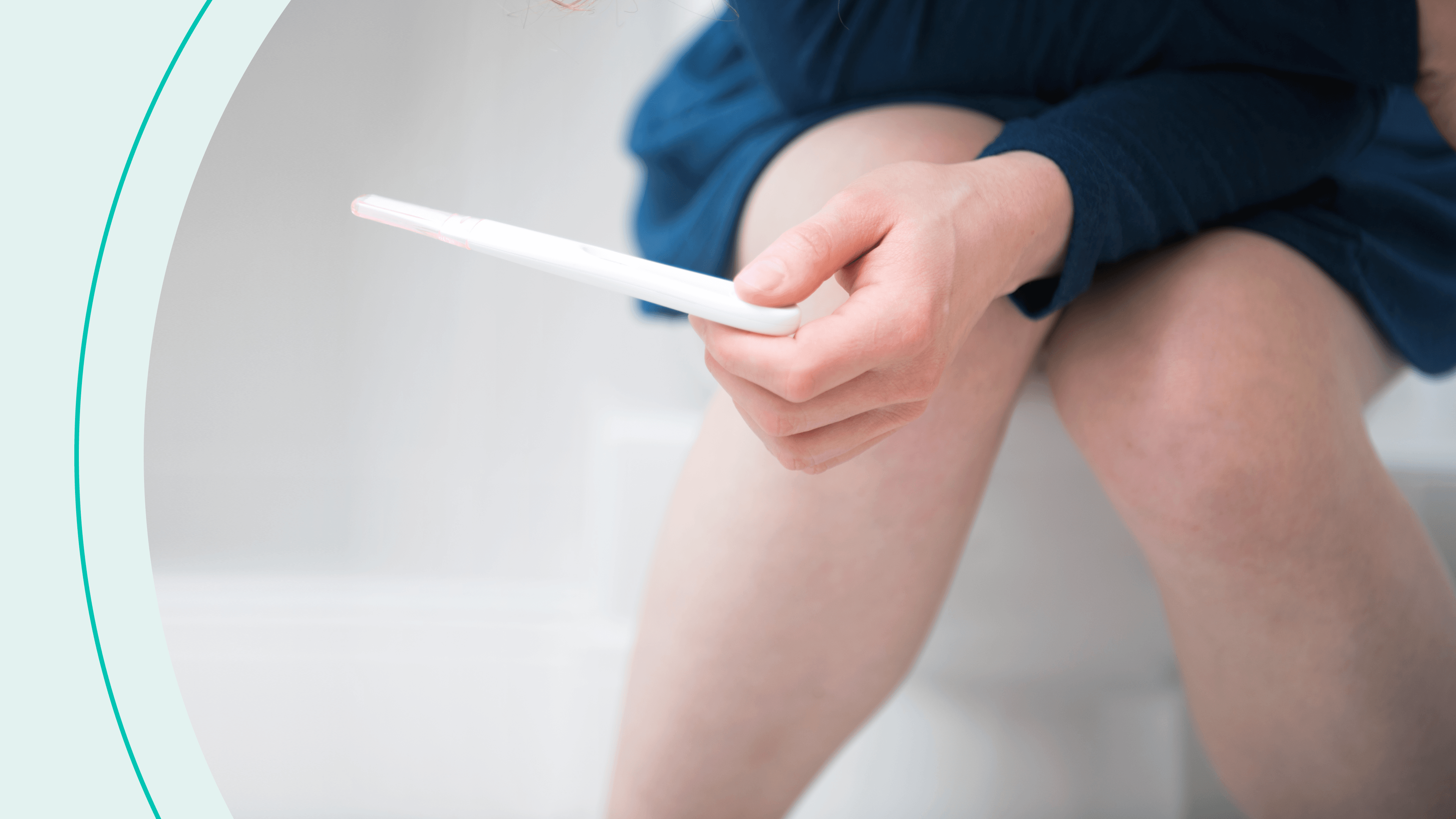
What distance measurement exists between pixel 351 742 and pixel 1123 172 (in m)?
0.41

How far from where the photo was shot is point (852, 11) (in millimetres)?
374

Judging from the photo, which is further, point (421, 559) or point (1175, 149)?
point (421, 559)

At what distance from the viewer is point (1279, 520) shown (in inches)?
11.5

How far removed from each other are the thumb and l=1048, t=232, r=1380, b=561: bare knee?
14cm

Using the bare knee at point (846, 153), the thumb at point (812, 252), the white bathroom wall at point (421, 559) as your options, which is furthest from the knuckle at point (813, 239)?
the white bathroom wall at point (421, 559)

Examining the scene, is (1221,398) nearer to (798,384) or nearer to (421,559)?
(798,384)

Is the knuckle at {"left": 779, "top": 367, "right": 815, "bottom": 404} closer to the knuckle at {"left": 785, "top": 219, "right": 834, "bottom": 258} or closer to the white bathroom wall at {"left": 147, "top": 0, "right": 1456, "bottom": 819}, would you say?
the knuckle at {"left": 785, "top": 219, "right": 834, "bottom": 258}

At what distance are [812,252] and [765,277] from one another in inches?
0.6

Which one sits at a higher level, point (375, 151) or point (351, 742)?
point (375, 151)

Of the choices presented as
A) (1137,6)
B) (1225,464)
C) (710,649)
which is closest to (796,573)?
(710,649)

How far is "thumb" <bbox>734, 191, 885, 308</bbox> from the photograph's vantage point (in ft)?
0.68

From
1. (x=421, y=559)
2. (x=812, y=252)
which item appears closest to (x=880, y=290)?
(x=812, y=252)

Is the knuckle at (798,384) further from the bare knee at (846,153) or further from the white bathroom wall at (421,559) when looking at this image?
the white bathroom wall at (421,559)

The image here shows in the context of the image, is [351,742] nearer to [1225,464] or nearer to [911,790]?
[911,790]
